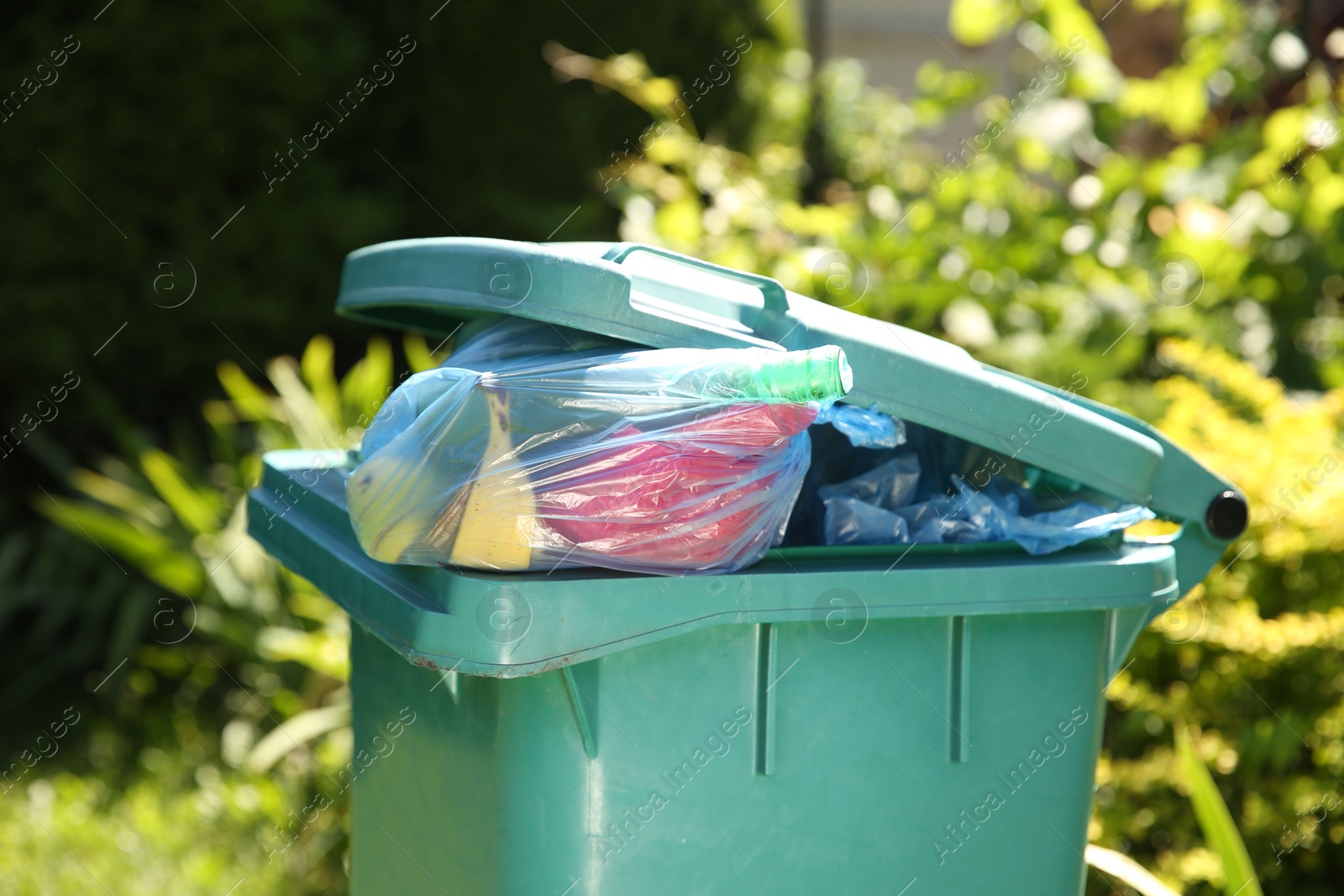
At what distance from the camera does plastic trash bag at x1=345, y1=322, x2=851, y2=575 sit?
142 cm

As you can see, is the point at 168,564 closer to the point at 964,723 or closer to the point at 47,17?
the point at 47,17

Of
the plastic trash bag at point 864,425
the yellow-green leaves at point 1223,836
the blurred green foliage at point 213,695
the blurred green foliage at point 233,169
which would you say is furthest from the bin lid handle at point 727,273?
the blurred green foliage at point 233,169

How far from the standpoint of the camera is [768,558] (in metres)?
1.54

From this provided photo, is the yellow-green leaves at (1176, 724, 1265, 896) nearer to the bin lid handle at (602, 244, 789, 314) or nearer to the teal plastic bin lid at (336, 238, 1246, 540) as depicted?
the teal plastic bin lid at (336, 238, 1246, 540)

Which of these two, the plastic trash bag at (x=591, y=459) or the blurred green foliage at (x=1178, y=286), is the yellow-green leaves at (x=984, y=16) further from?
the plastic trash bag at (x=591, y=459)

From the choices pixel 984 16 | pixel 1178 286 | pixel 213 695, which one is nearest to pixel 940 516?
pixel 1178 286

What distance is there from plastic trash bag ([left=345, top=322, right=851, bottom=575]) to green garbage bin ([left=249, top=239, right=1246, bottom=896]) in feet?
0.16

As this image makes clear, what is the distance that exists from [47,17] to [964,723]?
14.7 feet

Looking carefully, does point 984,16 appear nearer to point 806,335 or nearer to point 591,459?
point 806,335

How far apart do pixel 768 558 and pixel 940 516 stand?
305 mm

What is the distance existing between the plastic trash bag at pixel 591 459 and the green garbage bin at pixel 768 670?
5 centimetres

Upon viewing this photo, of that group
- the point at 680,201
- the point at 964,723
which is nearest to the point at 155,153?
the point at 680,201

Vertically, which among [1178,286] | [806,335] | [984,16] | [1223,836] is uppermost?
[806,335]

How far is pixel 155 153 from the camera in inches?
184
